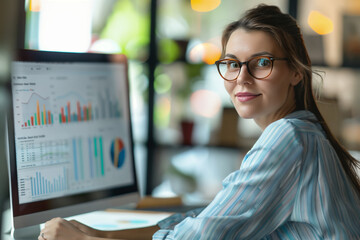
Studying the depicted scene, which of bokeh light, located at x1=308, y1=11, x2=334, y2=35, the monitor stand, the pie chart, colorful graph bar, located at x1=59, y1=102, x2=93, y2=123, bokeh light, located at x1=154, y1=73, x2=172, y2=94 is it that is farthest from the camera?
bokeh light, located at x1=154, y1=73, x2=172, y2=94

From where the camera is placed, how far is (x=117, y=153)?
4.49 feet

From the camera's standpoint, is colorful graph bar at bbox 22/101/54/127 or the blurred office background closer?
colorful graph bar at bbox 22/101/54/127

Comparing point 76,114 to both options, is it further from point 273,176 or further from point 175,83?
point 175,83

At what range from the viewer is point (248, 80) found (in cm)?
109

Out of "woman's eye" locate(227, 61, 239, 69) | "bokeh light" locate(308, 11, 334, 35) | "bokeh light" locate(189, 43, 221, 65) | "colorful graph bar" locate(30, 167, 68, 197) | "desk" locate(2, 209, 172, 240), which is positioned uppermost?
"bokeh light" locate(308, 11, 334, 35)

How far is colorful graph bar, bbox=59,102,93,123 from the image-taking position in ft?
3.97

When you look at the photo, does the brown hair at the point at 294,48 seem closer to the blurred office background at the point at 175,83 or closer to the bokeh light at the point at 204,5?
the blurred office background at the point at 175,83

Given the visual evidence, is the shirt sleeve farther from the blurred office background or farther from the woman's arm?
the blurred office background

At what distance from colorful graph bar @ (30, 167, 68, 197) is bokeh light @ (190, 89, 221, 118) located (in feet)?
6.40

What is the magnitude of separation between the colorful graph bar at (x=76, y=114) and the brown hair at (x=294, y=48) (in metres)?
0.48

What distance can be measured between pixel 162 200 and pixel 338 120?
5.30 ft

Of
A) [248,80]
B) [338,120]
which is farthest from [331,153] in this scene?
[338,120]

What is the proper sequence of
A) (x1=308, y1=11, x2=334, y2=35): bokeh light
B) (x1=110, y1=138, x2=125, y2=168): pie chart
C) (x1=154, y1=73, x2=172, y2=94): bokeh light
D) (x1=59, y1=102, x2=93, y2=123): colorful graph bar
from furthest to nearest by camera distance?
1. (x1=154, y1=73, x2=172, y2=94): bokeh light
2. (x1=308, y1=11, x2=334, y2=35): bokeh light
3. (x1=110, y1=138, x2=125, y2=168): pie chart
4. (x1=59, y1=102, x2=93, y2=123): colorful graph bar

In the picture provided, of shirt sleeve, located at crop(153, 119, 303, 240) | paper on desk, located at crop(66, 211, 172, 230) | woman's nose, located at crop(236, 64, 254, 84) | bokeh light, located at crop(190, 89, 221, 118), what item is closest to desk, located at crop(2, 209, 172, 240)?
paper on desk, located at crop(66, 211, 172, 230)
